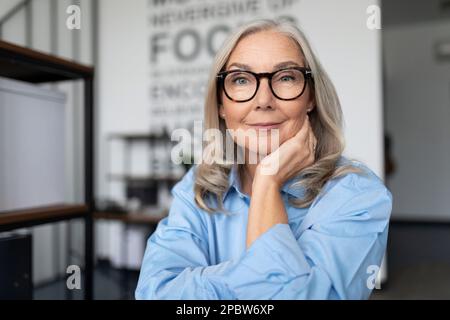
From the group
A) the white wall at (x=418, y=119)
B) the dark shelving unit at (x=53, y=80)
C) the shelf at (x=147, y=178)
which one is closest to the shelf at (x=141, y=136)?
the shelf at (x=147, y=178)

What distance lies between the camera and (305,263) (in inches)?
20.6

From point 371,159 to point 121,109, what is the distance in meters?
1.84

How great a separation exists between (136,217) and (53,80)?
1328mm

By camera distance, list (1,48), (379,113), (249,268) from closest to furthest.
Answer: (249,268) < (1,48) < (379,113)

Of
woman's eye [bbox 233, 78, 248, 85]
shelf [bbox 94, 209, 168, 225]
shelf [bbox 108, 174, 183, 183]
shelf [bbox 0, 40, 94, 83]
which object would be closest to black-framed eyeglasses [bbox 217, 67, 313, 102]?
woman's eye [bbox 233, 78, 248, 85]

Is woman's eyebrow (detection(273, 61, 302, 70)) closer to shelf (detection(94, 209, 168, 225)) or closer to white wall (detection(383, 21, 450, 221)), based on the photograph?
shelf (detection(94, 209, 168, 225))

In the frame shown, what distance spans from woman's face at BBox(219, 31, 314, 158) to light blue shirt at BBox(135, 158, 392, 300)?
0.35ft

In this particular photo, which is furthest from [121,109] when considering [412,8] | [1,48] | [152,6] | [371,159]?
[412,8]

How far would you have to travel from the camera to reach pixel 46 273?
5.98 feet

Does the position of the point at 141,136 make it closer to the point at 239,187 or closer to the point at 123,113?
the point at 123,113

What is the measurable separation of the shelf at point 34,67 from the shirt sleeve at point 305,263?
1.71 feet

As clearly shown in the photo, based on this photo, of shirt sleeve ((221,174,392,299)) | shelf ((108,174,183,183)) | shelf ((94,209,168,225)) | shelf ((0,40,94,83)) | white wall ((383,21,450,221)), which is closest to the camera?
shirt sleeve ((221,174,392,299))

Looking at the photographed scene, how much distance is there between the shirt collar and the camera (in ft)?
2.12
